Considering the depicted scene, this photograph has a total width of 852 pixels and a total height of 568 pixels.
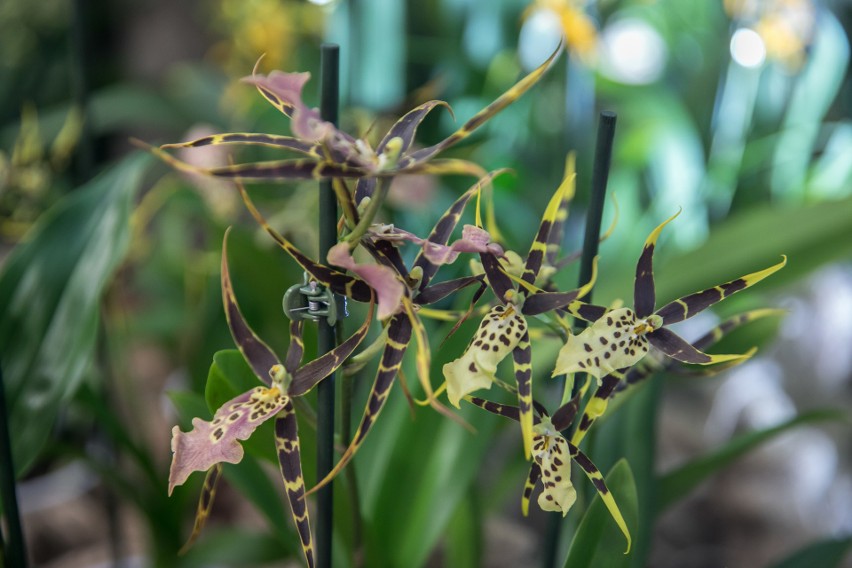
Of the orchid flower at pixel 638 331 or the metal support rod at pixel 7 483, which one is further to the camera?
the metal support rod at pixel 7 483

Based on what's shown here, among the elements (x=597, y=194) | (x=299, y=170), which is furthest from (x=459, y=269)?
(x=299, y=170)

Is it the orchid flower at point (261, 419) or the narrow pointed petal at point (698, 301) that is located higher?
the narrow pointed petal at point (698, 301)

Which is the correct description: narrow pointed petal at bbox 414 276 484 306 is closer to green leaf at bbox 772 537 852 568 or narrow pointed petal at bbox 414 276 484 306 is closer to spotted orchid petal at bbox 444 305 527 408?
spotted orchid petal at bbox 444 305 527 408

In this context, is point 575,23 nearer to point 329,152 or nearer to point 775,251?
point 775,251

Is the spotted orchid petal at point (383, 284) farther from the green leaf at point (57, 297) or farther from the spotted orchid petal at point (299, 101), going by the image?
the green leaf at point (57, 297)

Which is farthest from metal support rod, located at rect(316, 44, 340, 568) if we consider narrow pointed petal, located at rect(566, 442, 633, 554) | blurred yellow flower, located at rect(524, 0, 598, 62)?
blurred yellow flower, located at rect(524, 0, 598, 62)

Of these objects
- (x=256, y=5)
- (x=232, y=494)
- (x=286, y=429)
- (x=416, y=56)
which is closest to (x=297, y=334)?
(x=286, y=429)

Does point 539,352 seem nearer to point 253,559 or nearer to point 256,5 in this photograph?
point 253,559

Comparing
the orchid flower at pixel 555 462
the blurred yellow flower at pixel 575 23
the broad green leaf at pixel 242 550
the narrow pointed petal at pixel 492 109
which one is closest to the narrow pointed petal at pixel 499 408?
the orchid flower at pixel 555 462
